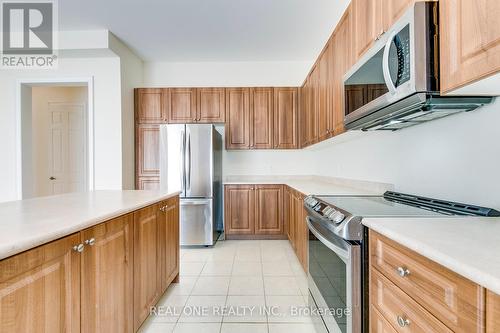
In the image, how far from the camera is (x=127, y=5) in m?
3.11

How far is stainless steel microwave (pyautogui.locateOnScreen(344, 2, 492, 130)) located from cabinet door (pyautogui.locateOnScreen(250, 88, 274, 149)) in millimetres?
2758

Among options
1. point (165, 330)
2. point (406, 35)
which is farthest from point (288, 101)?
point (165, 330)

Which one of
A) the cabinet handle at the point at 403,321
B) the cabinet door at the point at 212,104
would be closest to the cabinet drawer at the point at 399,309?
the cabinet handle at the point at 403,321

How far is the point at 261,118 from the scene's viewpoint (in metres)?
4.52

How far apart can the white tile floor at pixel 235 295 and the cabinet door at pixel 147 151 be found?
150 centimetres

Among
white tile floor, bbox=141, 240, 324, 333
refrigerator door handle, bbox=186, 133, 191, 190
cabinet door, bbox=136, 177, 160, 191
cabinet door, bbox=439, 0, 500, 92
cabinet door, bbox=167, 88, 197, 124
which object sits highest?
cabinet door, bbox=167, 88, 197, 124

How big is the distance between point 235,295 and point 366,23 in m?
2.36

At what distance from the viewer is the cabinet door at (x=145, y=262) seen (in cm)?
177

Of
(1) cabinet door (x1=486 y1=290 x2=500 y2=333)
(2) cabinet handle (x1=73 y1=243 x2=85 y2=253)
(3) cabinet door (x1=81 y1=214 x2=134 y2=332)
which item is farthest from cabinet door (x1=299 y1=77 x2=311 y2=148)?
(1) cabinet door (x1=486 y1=290 x2=500 y2=333)

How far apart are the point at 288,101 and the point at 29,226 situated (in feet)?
12.9

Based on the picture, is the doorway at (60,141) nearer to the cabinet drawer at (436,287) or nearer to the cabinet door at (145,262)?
the cabinet door at (145,262)

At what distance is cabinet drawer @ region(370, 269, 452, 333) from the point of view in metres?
0.83

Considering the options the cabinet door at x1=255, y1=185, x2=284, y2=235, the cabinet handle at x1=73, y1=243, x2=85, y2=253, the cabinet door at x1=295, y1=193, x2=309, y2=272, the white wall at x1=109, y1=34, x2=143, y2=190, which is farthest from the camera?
the cabinet door at x1=255, y1=185, x2=284, y2=235

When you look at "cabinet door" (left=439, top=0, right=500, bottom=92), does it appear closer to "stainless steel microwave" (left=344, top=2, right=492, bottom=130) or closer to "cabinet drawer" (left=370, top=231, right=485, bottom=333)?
"stainless steel microwave" (left=344, top=2, right=492, bottom=130)
